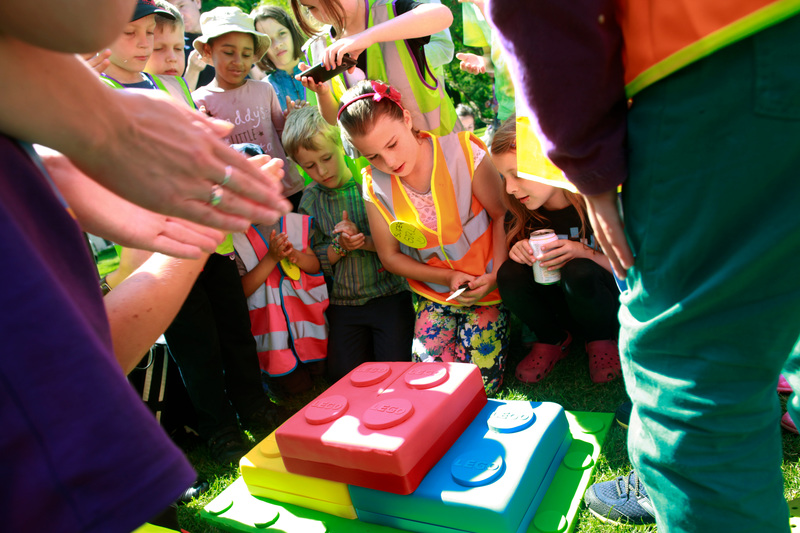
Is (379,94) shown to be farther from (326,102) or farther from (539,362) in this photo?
(539,362)

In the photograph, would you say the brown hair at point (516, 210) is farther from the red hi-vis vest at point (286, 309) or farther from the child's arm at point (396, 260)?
the red hi-vis vest at point (286, 309)

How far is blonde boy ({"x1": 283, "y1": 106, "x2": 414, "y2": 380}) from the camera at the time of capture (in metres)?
2.83

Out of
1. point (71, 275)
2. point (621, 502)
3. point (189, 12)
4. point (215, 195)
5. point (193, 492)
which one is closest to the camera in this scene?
point (71, 275)

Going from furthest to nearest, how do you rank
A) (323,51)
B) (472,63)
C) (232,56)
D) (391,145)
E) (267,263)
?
(472,63) → (232,56) → (323,51) → (267,263) → (391,145)

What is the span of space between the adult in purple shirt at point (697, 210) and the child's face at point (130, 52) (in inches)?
80.6

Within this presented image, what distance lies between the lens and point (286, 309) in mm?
2824

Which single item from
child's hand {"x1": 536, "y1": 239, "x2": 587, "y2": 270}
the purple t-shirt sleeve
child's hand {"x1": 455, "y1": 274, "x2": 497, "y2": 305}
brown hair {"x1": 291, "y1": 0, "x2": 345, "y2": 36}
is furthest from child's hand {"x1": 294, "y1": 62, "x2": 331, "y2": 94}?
the purple t-shirt sleeve

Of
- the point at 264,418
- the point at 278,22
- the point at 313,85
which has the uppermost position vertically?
the point at 278,22

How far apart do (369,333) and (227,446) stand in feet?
2.94

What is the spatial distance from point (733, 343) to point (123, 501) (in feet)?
2.64

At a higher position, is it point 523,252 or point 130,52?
point 130,52

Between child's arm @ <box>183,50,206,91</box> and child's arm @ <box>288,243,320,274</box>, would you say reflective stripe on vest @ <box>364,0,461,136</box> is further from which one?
child's arm @ <box>183,50,206,91</box>

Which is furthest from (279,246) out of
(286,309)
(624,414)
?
(624,414)

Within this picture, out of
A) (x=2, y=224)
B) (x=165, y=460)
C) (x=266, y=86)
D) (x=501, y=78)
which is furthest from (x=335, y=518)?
(x=266, y=86)
